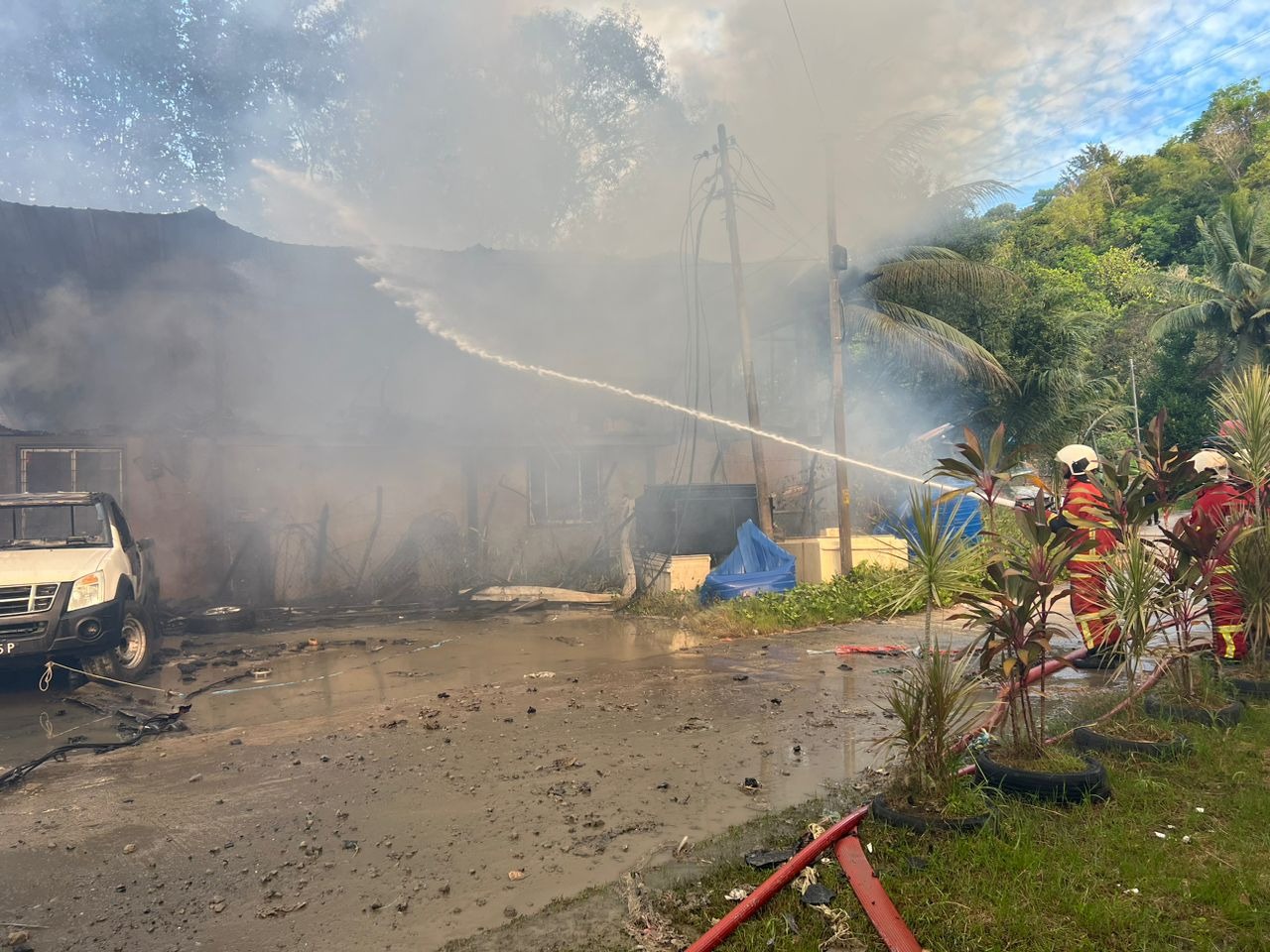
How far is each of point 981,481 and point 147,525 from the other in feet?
43.4

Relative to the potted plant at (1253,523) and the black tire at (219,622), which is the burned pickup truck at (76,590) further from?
the potted plant at (1253,523)

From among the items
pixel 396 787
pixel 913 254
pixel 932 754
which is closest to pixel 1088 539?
pixel 932 754

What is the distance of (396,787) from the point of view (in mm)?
5086

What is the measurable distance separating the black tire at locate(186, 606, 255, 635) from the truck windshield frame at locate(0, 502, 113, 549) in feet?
7.25

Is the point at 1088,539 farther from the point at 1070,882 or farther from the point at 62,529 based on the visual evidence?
the point at 62,529

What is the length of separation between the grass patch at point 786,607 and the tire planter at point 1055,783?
5.78 metres

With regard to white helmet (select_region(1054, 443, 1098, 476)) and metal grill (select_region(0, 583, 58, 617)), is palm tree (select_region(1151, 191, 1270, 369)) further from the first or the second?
metal grill (select_region(0, 583, 58, 617))

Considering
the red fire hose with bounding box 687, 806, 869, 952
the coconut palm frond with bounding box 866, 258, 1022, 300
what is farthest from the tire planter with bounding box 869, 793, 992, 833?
the coconut palm frond with bounding box 866, 258, 1022, 300

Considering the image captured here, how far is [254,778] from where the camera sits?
17.7 ft

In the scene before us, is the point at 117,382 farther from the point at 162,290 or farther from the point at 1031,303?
the point at 1031,303

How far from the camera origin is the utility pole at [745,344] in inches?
520

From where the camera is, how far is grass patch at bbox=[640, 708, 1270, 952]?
2.99 meters

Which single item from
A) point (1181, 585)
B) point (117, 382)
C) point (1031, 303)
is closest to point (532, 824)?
point (1181, 585)

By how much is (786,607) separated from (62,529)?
337 inches
